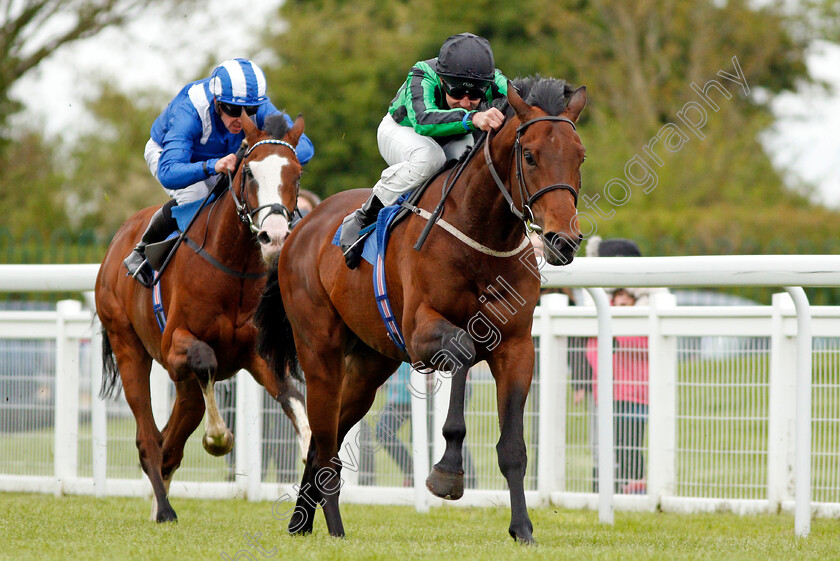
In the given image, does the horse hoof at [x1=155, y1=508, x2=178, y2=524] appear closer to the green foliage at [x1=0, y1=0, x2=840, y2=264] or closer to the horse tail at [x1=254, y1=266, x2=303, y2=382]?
the horse tail at [x1=254, y1=266, x2=303, y2=382]

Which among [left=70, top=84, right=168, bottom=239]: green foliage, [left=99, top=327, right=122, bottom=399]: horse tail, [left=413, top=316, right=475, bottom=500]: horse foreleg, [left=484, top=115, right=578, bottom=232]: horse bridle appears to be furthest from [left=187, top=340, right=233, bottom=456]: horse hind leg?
[left=70, top=84, right=168, bottom=239]: green foliage

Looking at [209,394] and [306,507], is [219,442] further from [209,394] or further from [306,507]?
[306,507]

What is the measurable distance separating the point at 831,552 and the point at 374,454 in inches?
135

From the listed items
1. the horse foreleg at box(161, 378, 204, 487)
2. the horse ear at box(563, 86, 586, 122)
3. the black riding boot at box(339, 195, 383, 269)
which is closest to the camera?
the horse ear at box(563, 86, 586, 122)

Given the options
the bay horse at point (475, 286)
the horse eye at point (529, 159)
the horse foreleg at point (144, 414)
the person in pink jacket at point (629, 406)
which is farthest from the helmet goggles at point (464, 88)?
the horse foreleg at point (144, 414)

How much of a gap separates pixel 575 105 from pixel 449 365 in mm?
1120

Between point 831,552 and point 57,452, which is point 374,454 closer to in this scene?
point 57,452

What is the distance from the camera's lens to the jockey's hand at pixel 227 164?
5797 mm

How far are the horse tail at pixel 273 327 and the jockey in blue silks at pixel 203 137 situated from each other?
679 mm

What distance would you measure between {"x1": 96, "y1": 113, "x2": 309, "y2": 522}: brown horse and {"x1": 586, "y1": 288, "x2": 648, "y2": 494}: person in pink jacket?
2.00 meters

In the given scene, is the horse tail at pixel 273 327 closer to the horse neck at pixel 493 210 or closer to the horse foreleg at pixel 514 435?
the horse neck at pixel 493 210

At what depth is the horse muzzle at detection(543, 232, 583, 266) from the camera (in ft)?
12.6

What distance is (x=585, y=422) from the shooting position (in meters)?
6.67

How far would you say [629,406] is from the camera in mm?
6695
